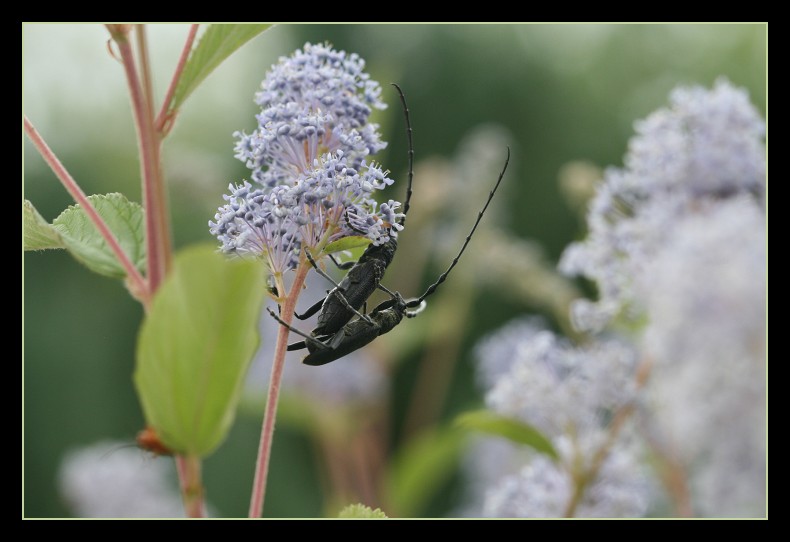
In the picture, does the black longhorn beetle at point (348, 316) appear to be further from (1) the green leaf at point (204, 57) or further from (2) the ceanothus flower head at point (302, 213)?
(1) the green leaf at point (204, 57)

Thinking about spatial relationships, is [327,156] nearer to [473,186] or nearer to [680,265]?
[680,265]

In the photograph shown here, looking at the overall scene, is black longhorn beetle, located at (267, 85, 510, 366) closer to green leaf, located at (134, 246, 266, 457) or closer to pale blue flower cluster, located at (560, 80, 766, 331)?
green leaf, located at (134, 246, 266, 457)

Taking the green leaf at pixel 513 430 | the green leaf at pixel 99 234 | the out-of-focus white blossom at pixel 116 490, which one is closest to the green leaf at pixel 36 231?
the green leaf at pixel 99 234

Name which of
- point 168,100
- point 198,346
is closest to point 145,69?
point 168,100

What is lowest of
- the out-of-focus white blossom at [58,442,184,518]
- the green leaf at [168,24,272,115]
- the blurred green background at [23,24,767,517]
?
the out-of-focus white blossom at [58,442,184,518]

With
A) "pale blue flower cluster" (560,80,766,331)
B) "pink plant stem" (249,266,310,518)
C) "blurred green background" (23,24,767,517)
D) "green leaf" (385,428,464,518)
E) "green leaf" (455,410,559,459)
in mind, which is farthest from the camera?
"green leaf" (385,428,464,518)

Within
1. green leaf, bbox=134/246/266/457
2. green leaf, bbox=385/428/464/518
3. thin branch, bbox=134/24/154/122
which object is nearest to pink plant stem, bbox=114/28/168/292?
thin branch, bbox=134/24/154/122
